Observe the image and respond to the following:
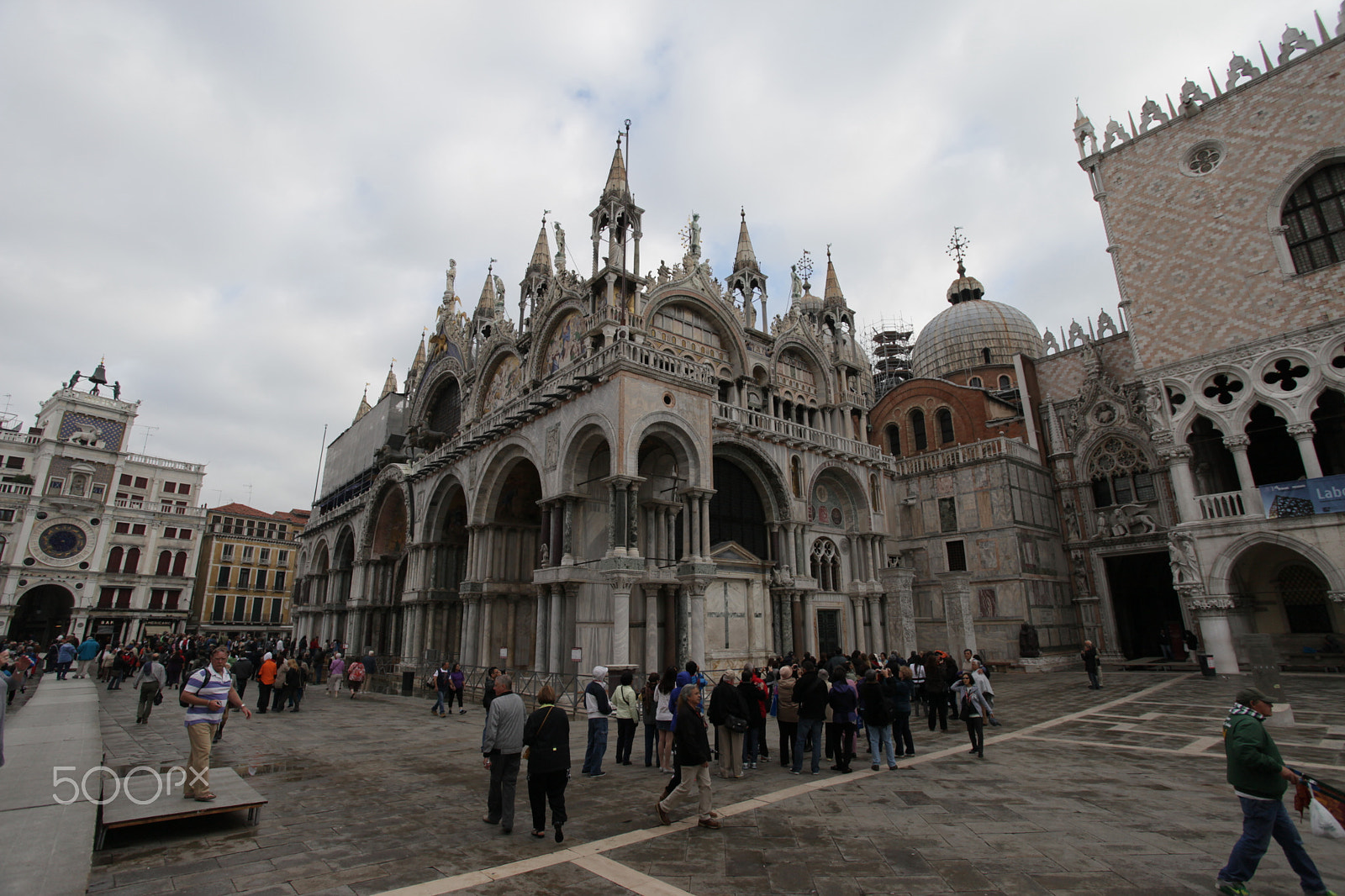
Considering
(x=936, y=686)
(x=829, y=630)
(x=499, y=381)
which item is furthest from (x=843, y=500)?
(x=499, y=381)

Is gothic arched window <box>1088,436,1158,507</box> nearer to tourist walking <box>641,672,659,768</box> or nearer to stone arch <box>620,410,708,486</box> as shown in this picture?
stone arch <box>620,410,708,486</box>

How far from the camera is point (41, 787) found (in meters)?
7.43

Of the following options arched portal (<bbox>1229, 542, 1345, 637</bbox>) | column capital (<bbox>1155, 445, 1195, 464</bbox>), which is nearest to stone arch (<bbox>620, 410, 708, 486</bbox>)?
column capital (<bbox>1155, 445, 1195, 464</bbox>)

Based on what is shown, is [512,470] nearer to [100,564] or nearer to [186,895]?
[186,895]

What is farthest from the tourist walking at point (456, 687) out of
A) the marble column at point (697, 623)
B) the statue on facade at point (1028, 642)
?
the statue on facade at point (1028, 642)

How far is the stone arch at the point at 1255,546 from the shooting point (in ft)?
64.0

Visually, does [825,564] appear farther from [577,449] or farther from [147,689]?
[147,689]

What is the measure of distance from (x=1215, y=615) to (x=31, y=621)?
67.0m

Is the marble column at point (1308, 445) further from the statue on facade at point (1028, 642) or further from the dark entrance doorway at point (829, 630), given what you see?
the dark entrance doorway at point (829, 630)

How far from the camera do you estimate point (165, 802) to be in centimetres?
651

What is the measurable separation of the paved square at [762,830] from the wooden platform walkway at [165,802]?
9.9 inches

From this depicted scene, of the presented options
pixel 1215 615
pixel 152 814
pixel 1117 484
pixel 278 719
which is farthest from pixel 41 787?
pixel 1117 484

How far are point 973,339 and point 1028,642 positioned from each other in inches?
834

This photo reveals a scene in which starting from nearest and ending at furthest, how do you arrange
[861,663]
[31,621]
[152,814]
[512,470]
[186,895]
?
[186,895], [152,814], [861,663], [512,470], [31,621]
